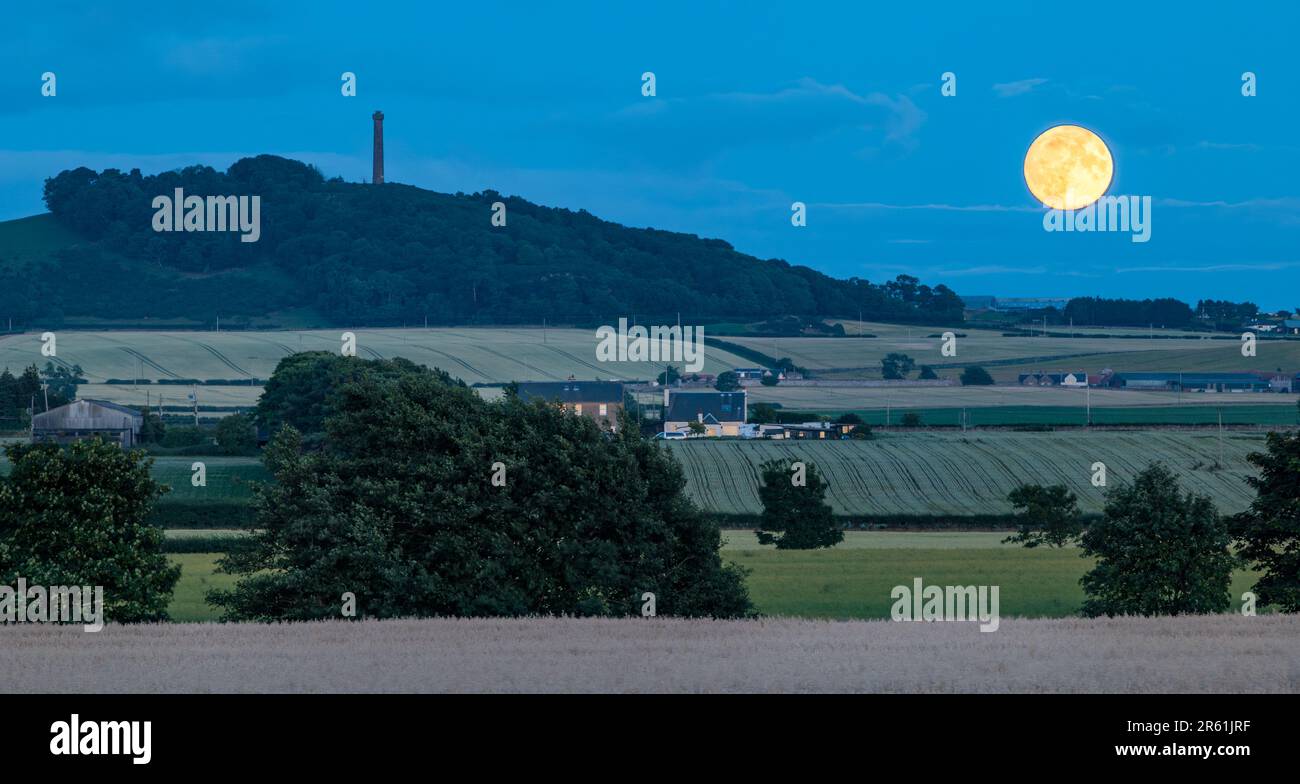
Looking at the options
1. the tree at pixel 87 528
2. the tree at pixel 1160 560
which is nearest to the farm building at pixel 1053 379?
the tree at pixel 1160 560

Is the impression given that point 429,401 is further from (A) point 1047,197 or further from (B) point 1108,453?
(B) point 1108,453

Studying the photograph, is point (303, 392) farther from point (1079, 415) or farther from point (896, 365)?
point (896, 365)

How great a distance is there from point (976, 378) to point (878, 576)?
10182 centimetres

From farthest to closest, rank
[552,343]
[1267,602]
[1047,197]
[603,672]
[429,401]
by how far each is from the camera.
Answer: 1. [552,343]
2. [1047,197]
3. [429,401]
4. [1267,602]
5. [603,672]

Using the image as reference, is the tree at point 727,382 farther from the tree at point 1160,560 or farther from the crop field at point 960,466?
the tree at point 1160,560

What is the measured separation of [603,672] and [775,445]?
71802mm

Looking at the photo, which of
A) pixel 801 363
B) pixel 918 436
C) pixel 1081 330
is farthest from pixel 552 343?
pixel 918 436

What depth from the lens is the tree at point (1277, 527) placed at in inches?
1272

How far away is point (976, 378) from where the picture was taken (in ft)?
470

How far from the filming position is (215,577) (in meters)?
45.8

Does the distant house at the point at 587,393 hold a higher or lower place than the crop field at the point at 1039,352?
lower

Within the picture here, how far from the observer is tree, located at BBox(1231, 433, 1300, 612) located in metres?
32.3

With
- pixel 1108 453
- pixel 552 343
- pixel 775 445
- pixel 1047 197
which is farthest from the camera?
pixel 552 343

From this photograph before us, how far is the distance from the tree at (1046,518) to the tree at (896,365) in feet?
284
